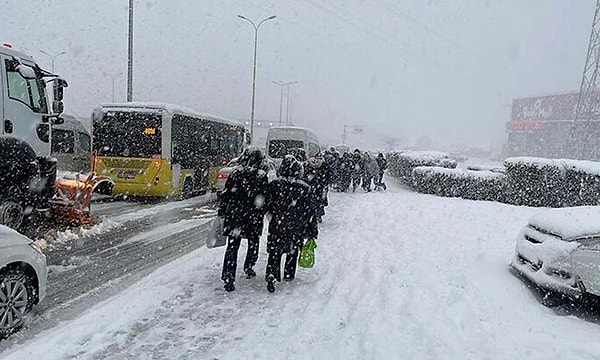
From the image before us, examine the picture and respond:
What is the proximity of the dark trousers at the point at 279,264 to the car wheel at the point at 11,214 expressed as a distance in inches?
207

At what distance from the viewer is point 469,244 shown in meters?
9.79

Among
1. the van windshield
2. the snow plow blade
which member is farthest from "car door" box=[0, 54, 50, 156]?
the van windshield

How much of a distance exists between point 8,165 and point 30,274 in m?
4.34

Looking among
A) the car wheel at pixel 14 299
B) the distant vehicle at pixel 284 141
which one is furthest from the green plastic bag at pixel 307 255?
the distant vehicle at pixel 284 141

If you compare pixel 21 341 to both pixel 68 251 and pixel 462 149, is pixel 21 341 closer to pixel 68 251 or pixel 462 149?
pixel 68 251

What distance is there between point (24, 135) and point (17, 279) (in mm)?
4982

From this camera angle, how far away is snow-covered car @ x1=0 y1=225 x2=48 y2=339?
4.64 metres

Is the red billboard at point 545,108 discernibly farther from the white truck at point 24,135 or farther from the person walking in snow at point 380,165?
the white truck at point 24,135

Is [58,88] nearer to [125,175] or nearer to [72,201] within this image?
[72,201]

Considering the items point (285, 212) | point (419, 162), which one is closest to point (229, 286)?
point (285, 212)

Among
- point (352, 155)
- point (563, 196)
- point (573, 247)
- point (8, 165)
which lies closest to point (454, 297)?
point (573, 247)

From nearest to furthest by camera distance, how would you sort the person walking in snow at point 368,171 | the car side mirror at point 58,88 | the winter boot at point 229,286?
the winter boot at point 229,286, the car side mirror at point 58,88, the person walking in snow at point 368,171

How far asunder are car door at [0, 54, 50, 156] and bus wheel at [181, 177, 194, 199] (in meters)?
7.49

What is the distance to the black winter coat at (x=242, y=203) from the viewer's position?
6117 mm
